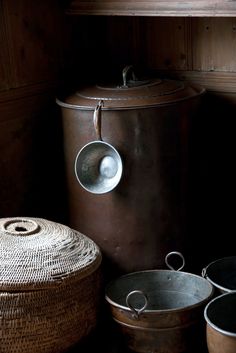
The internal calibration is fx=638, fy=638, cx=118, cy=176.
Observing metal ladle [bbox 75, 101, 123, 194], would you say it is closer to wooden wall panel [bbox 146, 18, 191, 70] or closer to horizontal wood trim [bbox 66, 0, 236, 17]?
horizontal wood trim [bbox 66, 0, 236, 17]

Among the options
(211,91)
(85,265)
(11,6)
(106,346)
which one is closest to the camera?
(85,265)

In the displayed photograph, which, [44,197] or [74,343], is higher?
[44,197]

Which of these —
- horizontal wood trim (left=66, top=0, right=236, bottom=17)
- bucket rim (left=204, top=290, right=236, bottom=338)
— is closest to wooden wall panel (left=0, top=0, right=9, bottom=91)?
horizontal wood trim (left=66, top=0, right=236, bottom=17)

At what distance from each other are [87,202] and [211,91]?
A: 766mm

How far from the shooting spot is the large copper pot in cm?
254

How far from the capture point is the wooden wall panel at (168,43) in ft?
9.47

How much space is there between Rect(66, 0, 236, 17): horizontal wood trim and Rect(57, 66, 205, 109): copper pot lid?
25cm

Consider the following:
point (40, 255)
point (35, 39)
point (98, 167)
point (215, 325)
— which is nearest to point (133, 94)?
point (98, 167)

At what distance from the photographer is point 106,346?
8.29 ft

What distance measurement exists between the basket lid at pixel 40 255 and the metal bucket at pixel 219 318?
46cm

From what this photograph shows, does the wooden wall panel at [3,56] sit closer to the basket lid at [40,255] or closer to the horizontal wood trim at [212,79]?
the basket lid at [40,255]

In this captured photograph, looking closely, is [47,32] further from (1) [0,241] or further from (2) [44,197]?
(1) [0,241]

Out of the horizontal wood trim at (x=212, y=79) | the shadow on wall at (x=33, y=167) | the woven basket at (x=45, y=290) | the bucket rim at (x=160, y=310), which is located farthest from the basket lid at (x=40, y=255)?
the horizontal wood trim at (x=212, y=79)

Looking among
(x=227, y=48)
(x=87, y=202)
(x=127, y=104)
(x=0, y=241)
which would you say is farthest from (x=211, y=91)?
(x=0, y=241)
